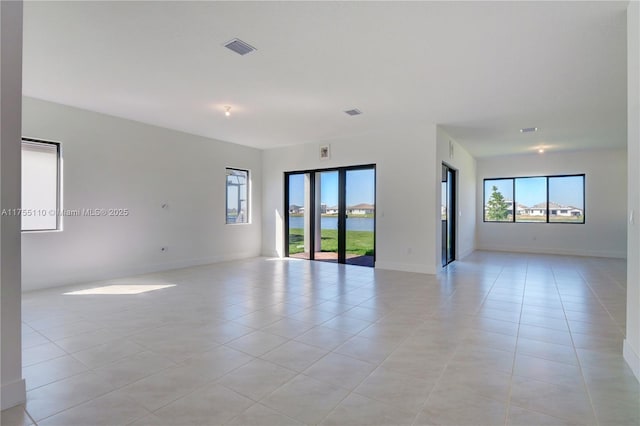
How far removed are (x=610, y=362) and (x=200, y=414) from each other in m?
2.93

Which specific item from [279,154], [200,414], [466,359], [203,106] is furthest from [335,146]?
[200,414]

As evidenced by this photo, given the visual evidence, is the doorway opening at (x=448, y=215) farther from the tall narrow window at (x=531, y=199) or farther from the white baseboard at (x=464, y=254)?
the tall narrow window at (x=531, y=199)

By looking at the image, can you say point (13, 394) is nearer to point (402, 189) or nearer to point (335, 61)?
point (335, 61)

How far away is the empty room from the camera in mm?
1978

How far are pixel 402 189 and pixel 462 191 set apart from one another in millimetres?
2728

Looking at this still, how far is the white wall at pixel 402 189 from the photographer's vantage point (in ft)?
19.4

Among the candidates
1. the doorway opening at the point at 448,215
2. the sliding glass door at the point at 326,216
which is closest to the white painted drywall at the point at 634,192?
the doorway opening at the point at 448,215

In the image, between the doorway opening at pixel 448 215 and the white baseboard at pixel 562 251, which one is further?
the white baseboard at pixel 562 251

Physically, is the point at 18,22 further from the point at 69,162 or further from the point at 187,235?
the point at 187,235

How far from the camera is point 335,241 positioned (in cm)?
721

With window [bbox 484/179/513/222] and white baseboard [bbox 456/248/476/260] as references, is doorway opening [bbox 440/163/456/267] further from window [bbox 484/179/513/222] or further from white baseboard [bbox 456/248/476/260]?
window [bbox 484/179/513/222]

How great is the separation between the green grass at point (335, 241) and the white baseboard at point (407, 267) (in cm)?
54

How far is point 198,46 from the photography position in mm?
3064

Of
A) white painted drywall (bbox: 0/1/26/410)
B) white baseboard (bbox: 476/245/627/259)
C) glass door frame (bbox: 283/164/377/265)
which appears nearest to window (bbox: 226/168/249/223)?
glass door frame (bbox: 283/164/377/265)
